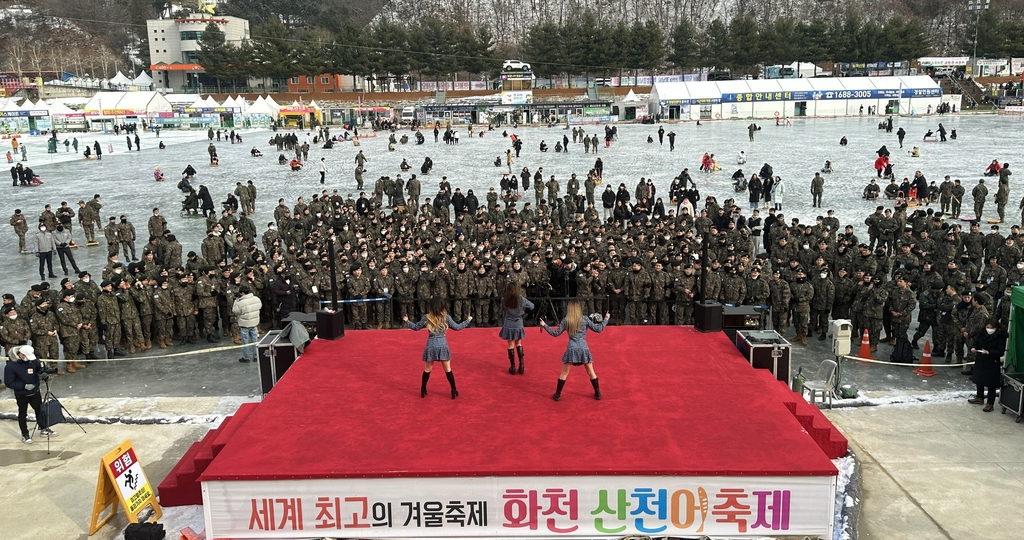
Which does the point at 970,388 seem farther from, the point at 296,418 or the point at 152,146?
the point at 152,146

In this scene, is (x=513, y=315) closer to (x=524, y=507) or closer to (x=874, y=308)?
(x=524, y=507)

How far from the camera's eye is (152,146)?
182 ft

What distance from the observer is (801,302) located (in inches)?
540

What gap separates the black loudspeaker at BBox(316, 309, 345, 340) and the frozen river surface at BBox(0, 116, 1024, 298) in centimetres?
1005

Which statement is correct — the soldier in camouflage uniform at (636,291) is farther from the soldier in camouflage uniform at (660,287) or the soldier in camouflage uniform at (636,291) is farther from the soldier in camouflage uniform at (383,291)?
the soldier in camouflage uniform at (383,291)

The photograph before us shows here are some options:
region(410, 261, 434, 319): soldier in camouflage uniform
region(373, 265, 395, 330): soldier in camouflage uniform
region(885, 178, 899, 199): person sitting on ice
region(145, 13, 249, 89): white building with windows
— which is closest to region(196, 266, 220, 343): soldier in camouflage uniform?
region(373, 265, 395, 330): soldier in camouflage uniform

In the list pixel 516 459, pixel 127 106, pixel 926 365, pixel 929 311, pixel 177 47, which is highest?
pixel 177 47

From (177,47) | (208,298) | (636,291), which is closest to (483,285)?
(636,291)

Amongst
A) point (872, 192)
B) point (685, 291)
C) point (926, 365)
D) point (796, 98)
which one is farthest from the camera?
point (796, 98)

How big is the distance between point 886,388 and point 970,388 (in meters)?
1.24

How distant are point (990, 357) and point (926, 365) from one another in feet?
5.53

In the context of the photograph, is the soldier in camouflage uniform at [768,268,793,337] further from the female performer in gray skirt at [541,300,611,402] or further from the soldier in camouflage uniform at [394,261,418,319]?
the soldier in camouflage uniform at [394,261,418,319]

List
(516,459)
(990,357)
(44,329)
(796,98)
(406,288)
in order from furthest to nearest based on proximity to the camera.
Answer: (796,98) → (406,288) → (44,329) → (990,357) → (516,459)

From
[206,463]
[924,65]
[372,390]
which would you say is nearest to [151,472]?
[206,463]
